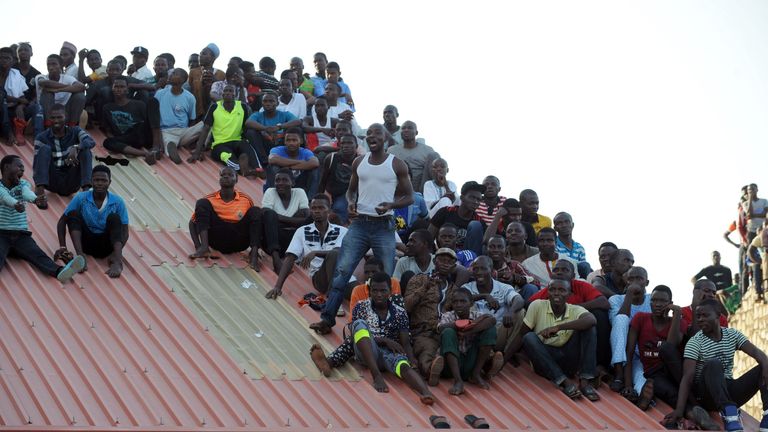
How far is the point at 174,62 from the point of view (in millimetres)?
21328

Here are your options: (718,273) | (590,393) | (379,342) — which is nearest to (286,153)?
(379,342)

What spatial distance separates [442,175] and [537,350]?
14.4 ft

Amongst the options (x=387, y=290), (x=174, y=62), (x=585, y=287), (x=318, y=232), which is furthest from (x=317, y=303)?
(x=174, y=62)

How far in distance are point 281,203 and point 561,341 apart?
3.98 m

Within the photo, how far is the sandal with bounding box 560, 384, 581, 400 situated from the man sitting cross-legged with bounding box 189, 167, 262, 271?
4.03 metres

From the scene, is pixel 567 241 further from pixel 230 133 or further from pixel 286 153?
pixel 230 133

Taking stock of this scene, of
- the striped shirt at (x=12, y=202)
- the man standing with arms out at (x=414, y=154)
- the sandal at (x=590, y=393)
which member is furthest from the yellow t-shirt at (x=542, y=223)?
the striped shirt at (x=12, y=202)

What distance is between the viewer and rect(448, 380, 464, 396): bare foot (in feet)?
47.2

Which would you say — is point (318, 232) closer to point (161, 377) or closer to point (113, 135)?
point (161, 377)

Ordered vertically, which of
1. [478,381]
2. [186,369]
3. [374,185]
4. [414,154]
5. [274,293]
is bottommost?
[186,369]

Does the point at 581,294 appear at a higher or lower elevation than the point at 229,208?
higher

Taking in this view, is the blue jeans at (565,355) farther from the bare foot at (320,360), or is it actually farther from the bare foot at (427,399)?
the bare foot at (320,360)

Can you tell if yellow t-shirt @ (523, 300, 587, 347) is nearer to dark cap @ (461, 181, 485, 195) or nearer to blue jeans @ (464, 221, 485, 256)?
blue jeans @ (464, 221, 485, 256)

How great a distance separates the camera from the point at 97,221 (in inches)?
610
